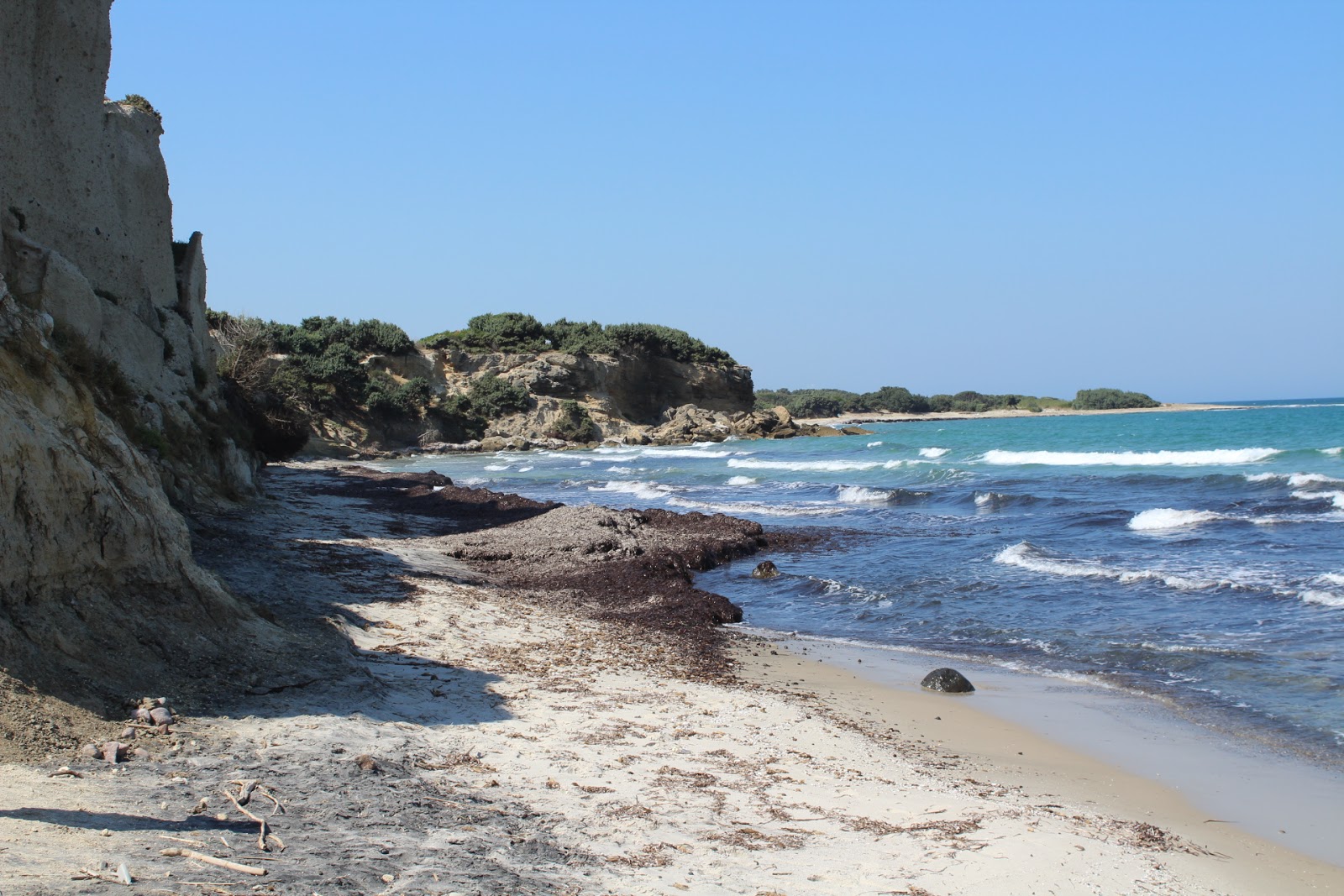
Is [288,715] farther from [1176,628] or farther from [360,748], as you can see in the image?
[1176,628]

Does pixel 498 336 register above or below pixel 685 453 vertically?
above

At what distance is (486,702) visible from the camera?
8055 millimetres

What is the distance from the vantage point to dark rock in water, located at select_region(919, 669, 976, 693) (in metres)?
10.1

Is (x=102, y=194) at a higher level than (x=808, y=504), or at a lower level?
higher

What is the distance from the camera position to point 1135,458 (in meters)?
40.8

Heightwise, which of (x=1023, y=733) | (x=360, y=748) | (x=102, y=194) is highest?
(x=102, y=194)

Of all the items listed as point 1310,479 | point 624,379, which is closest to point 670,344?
point 624,379

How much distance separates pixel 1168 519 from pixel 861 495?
9174mm

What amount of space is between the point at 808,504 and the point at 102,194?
18741 mm

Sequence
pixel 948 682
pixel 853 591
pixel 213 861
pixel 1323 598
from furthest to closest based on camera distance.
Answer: pixel 853 591
pixel 1323 598
pixel 948 682
pixel 213 861

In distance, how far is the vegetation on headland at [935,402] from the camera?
107m

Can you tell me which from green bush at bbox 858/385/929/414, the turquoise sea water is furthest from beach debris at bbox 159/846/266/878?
green bush at bbox 858/385/929/414

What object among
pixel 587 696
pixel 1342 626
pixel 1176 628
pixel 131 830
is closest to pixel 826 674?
pixel 587 696

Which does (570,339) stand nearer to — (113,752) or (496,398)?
(496,398)
